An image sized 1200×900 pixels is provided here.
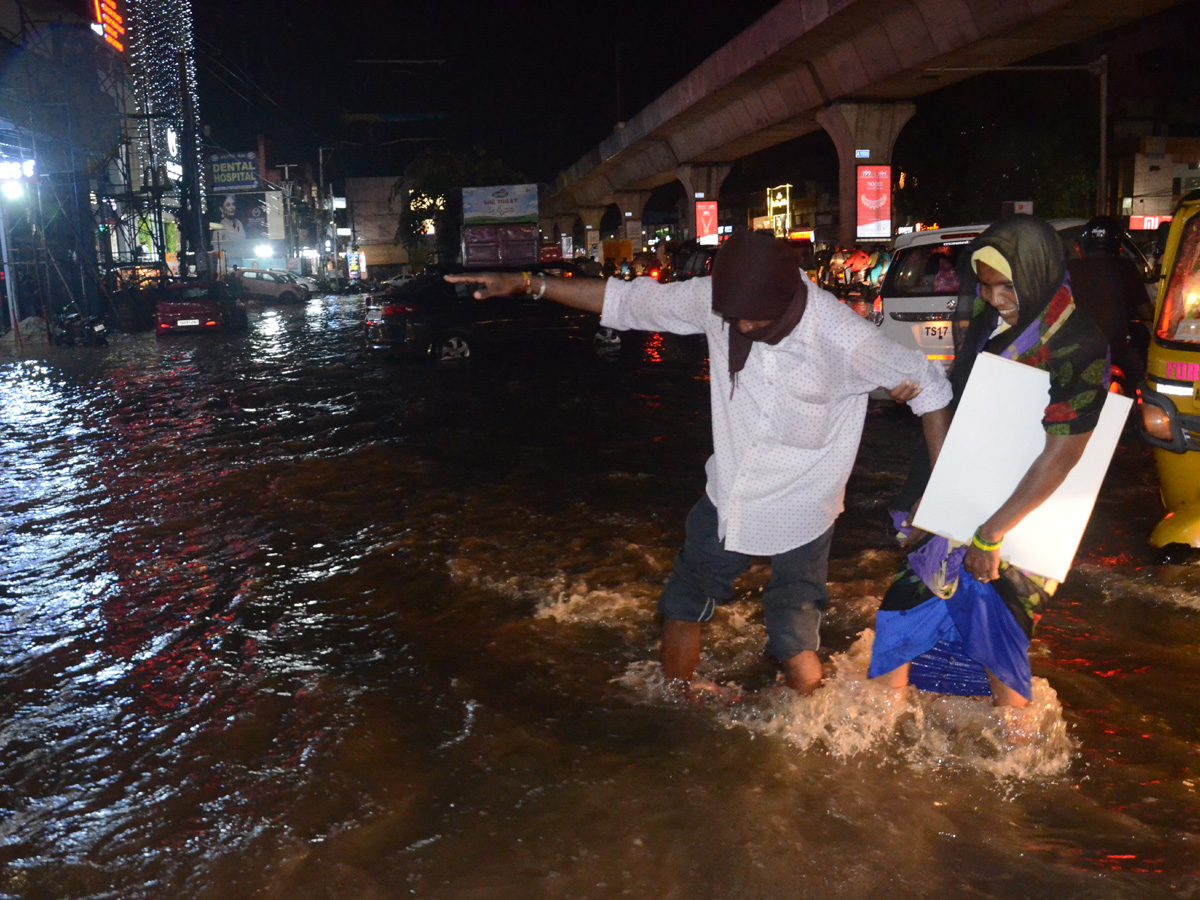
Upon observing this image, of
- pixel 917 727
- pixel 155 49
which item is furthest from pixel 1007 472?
pixel 155 49

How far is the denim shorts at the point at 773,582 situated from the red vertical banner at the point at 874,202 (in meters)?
24.4

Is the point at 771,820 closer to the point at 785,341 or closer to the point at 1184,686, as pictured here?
the point at 785,341

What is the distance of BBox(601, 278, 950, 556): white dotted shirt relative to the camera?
3.02 metres

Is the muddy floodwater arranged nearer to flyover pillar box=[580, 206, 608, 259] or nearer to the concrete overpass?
the concrete overpass

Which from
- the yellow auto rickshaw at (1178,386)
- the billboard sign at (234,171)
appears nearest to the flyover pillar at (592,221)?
the billboard sign at (234,171)

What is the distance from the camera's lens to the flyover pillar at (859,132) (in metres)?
25.7

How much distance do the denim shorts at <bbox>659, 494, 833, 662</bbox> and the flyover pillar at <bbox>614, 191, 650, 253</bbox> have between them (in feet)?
171

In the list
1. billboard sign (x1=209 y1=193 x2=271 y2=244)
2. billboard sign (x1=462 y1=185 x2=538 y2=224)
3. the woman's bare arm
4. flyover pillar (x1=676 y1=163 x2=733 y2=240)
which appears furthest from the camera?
billboard sign (x1=209 y1=193 x2=271 y2=244)

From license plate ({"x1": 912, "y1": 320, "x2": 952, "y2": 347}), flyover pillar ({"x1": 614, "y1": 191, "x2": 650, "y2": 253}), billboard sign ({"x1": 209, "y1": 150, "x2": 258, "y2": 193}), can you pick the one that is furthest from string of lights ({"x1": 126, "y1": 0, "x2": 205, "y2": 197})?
license plate ({"x1": 912, "y1": 320, "x2": 952, "y2": 347})

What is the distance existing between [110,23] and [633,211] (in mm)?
27529

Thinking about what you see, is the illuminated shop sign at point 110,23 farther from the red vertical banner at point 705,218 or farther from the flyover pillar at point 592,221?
the flyover pillar at point 592,221

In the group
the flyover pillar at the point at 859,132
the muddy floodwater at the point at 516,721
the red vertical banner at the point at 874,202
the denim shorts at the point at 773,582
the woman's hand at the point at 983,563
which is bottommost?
the muddy floodwater at the point at 516,721

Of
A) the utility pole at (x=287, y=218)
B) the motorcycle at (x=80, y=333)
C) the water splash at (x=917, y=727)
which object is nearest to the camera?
the water splash at (x=917, y=727)

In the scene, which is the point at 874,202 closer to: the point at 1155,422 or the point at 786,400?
the point at 1155,422
